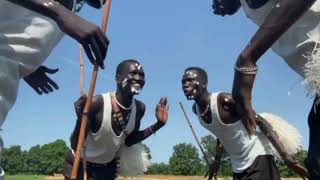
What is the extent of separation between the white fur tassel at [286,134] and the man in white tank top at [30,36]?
11.9ft

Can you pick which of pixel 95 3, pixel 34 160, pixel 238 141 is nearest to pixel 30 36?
pixel 95 3

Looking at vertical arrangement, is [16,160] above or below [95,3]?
above

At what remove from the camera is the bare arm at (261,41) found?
7.25 ft

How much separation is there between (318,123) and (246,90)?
1.14 feet

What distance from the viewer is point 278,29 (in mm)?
2236

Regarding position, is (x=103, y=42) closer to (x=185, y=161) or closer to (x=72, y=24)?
(x=72, y=24)

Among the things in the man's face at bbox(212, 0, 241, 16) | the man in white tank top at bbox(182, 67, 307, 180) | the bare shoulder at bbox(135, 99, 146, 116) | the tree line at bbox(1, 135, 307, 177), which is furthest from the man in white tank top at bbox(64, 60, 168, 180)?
the tree line at bbox(1, 135, 307, 177)

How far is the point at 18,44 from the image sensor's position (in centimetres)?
218

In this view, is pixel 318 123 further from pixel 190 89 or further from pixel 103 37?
pixel 190 89

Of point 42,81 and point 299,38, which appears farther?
point 42,81

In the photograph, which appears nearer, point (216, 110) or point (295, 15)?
point (295, 15)

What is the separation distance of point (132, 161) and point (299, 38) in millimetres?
3754

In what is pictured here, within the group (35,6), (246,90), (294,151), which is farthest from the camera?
(294,151)

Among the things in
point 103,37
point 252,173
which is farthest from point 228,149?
point 103,37
